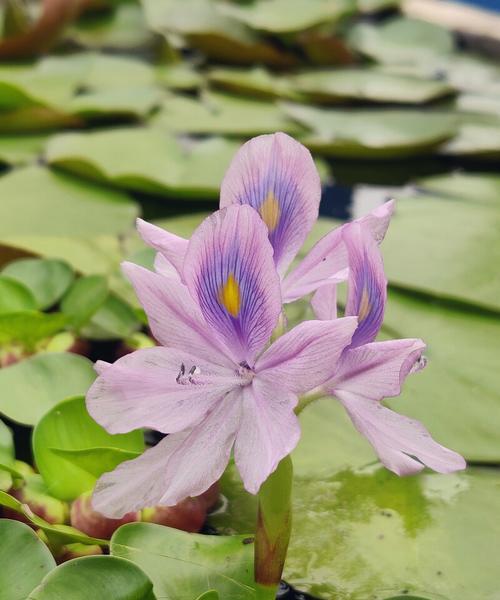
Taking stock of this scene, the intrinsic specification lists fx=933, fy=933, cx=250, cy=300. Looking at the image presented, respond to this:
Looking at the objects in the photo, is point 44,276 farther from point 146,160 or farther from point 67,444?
point 146,160

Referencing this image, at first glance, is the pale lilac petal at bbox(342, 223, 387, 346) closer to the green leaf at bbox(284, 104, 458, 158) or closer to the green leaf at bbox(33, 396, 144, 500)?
the green leaf at bbox(33, 396, 144, 500)

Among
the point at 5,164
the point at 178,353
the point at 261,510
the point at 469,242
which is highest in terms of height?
the point at 178,353

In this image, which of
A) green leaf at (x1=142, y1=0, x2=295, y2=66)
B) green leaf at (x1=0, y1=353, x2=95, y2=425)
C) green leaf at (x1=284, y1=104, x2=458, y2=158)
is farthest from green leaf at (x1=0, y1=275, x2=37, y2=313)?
green leaf at (x1=142, y1=0, x2=295, y2=66)

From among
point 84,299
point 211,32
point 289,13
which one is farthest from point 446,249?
point 289,13

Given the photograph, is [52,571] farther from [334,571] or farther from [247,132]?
[247,132]

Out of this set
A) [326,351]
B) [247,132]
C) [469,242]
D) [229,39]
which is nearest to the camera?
[326,351]

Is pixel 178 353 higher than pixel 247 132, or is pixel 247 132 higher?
pixel 178 353

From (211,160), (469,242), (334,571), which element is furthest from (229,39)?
(334,571)

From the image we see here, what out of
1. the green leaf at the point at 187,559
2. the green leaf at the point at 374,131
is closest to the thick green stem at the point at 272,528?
the green leaf at the point at 187,559
